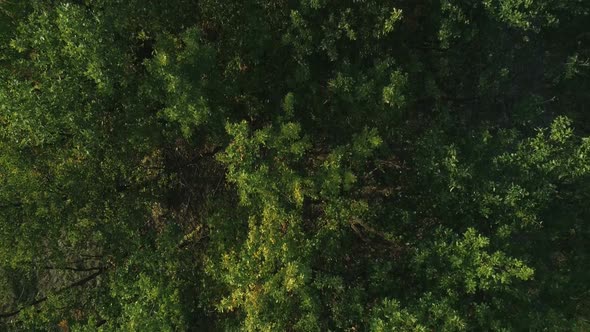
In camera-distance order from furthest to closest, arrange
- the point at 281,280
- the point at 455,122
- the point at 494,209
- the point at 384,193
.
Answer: the point at 455,122
the point at 384,193
the point at 494,209
the point at 281,280

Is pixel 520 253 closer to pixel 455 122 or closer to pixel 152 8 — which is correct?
pixel 455 122

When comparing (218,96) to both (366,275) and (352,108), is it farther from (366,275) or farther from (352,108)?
(366,275)

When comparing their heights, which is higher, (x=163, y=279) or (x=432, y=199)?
(x=432, y=199)

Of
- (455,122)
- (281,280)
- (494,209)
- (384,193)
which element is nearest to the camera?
(281,280)

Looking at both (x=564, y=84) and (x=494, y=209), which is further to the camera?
(x=564, y=84)

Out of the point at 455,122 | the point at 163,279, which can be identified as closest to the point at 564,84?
the point at 455,122

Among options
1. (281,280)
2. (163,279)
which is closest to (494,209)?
(281,280)

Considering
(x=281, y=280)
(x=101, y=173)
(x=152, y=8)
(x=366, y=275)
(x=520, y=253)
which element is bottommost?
(x=281, y=280)
